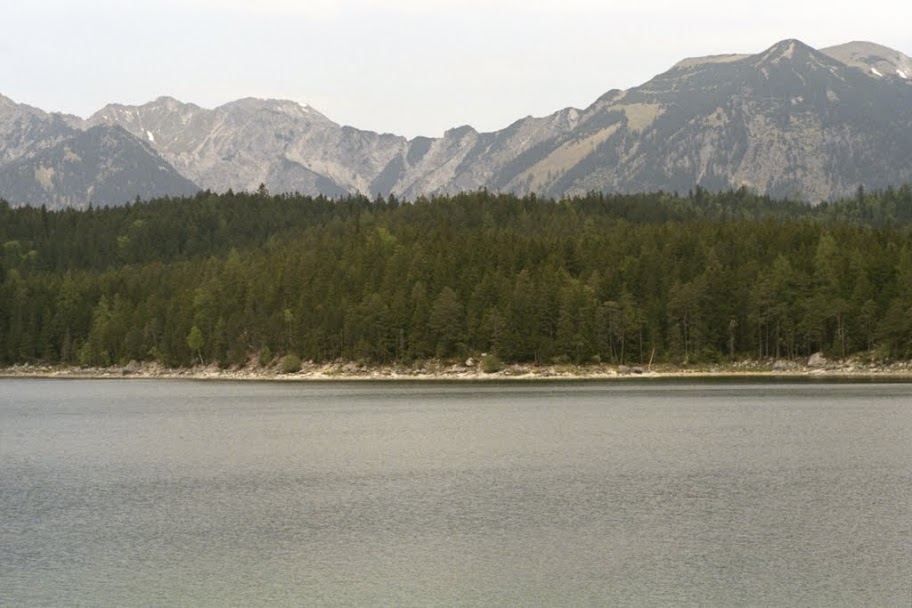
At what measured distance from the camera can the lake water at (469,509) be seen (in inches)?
1438

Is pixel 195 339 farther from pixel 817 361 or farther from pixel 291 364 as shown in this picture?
pixel 817 361

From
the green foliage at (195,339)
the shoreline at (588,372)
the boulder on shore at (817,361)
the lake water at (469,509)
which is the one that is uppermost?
the green foliage at (195,339)

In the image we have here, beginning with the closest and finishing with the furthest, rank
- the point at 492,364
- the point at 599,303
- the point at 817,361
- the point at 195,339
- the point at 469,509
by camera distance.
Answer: the point at 469,509
the point at 817,361
the point at 492,364
the point at 599,303
the point at 195,339

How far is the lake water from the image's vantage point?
3653 centimetres

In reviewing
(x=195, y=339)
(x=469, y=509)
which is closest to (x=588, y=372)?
(x=195, y=339)

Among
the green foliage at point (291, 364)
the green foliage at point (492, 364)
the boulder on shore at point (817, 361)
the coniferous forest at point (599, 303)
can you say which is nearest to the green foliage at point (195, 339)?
the coniferous forest at point (599, 303)

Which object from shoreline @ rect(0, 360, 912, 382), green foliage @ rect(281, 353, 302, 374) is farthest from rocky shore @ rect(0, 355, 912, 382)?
green foliage @ rect(281, 353, 302, 374)

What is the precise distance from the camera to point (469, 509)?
167 feet

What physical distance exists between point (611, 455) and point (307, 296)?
122 meters

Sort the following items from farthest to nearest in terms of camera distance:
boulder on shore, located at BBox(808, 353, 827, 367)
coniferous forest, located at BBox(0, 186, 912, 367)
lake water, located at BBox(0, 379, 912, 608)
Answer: coniferous forest, located at BBox(0, 186, 912, 367)
boulder on shore, located at BBox(808, 353, 827, 367)
lake water, located at BBox(0, 379, 912, 608)

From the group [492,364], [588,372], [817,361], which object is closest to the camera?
[817,361]

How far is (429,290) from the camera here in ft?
582

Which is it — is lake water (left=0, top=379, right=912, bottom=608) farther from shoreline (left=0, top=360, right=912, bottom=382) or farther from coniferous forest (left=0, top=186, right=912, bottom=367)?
coniferous forest (left=0, top=186, right=912, bottom=367)

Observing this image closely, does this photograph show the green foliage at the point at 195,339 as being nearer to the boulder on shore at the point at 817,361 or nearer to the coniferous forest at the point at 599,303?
the coniferous forest at the point at 599,303
